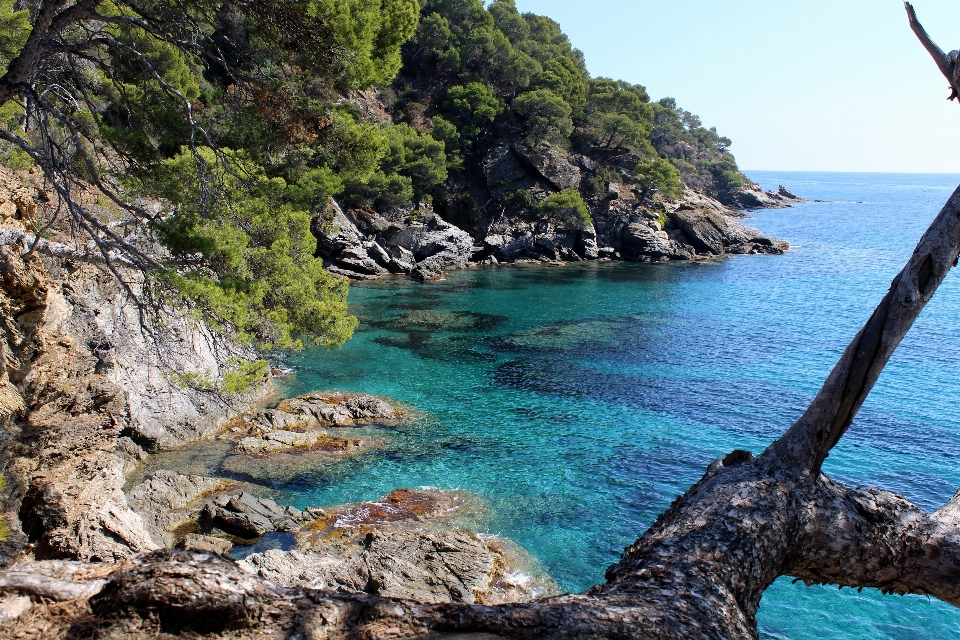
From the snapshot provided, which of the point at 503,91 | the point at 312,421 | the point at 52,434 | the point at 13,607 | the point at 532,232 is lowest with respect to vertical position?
the point at 312,421

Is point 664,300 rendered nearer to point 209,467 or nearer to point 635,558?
point 209,467

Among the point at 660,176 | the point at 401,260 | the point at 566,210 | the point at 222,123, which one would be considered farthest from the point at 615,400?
the point at 660,176

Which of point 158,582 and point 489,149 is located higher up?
point 489,149

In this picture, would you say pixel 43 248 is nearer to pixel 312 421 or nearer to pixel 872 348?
pixel 872 348

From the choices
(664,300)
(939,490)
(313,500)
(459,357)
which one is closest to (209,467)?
(313,500)

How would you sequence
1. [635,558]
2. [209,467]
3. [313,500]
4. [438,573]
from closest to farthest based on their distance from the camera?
[635,558]
[438,573]
[313,500]
[209,467]

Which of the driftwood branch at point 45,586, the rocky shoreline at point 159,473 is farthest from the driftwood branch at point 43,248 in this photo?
the driftwood branch at point 45,586

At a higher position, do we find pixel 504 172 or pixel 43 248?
pixel 504 172

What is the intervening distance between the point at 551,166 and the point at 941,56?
54.6m

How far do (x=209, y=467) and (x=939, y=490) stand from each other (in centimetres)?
1755

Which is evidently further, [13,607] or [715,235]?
[715,235]

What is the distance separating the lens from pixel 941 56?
4.61 metres

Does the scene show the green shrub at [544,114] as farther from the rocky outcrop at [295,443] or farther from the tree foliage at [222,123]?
the tree foliage at [222,123]

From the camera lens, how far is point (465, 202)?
181ft
